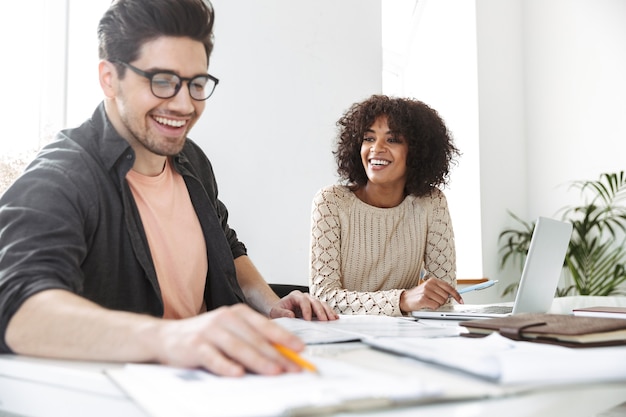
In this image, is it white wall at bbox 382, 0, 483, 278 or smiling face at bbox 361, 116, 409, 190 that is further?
white wall at bbox 382, 0, 483, 278

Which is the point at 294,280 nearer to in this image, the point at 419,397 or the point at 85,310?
the point at 85,310

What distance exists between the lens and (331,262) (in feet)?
7.43

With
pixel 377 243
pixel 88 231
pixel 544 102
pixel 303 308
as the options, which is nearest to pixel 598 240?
pixel 544 102

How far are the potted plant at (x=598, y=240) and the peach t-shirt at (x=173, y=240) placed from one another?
11.7ft

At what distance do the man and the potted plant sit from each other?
3422mm

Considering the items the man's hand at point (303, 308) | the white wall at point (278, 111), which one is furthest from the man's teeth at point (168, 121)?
the white wall at point (278, 111)

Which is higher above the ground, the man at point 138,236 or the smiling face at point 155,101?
the smiling face at point 155,101

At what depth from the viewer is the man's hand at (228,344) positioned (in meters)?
0.70

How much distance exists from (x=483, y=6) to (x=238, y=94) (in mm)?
2569

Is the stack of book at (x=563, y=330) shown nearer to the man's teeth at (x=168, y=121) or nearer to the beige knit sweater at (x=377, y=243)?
the man's teeth at (x=168, y=121)

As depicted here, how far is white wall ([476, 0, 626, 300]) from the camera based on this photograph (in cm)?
470

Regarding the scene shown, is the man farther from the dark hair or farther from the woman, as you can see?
the woman

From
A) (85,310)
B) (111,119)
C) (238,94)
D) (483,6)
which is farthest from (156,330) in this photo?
(483,6)

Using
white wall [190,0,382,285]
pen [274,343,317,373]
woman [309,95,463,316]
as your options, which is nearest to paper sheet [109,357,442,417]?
pen [274,343,317,373]
